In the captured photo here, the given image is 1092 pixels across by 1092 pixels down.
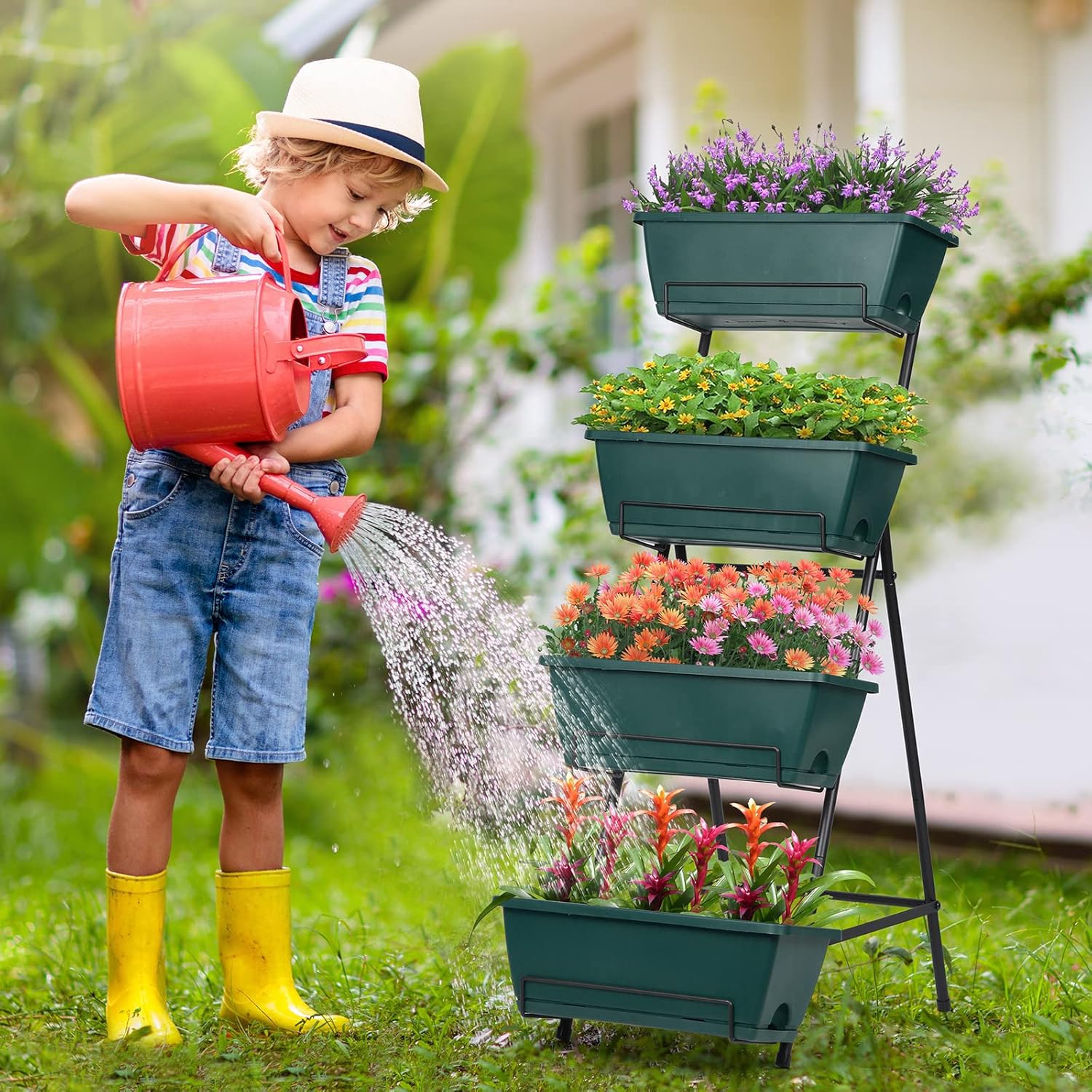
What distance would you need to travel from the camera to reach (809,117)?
19.5 ft

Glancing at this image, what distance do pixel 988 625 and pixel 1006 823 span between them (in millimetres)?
1048

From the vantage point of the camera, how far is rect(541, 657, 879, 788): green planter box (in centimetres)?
229

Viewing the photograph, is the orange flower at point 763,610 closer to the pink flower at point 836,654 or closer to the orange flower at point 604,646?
the pink flower at point 836,654

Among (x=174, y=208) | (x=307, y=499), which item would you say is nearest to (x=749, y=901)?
(x=307, y=499)

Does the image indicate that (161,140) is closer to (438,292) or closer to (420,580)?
(438,292)

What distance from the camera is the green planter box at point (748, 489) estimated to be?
2387mm

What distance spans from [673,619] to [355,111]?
95 centimetres

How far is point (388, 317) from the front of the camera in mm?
6055

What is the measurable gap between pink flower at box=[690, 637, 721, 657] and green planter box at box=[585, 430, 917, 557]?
0.20m

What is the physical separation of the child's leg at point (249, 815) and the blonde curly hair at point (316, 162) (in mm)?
965

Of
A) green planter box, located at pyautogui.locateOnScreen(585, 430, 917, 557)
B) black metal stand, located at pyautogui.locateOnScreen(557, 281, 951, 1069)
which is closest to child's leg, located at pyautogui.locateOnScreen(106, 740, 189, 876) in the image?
black metal stand, located at pyautogui.locateOnScreen(557, 281, 951, 1069)

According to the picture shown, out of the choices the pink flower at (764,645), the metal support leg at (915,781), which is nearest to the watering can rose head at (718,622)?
the pink flower at (764,645)

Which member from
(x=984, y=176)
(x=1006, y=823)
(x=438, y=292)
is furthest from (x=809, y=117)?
(x=1006, y=823)

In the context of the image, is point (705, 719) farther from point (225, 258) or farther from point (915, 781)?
point (225, 258)
